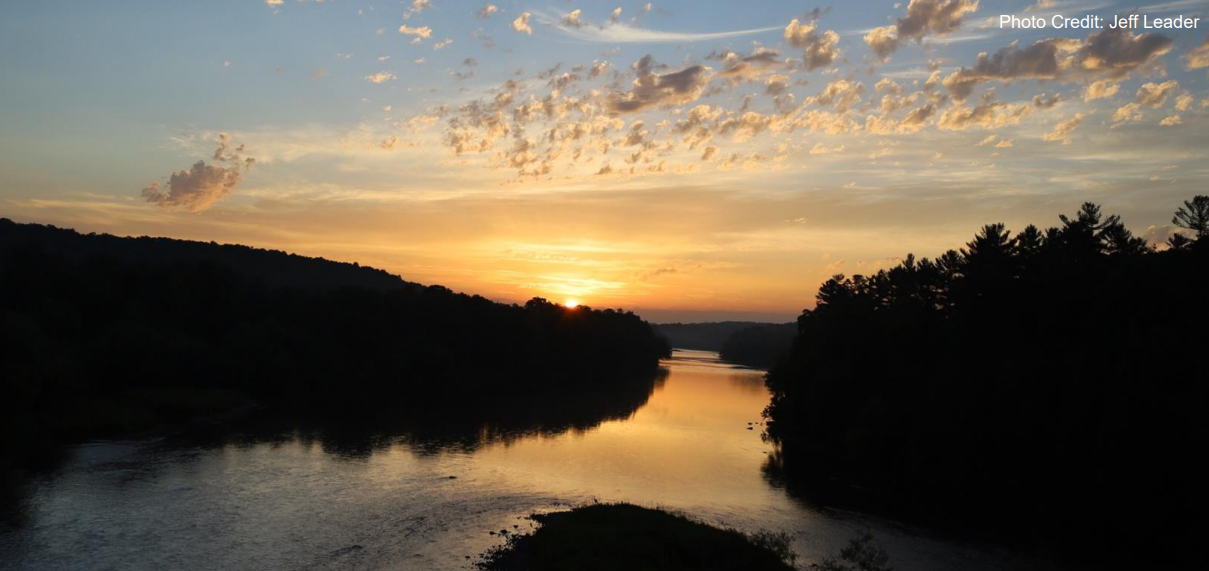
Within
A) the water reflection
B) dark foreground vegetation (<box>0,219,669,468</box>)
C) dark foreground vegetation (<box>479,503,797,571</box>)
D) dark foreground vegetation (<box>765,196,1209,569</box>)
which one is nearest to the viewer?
dark foreground vegetation (<box>479,503,797,571</box>)

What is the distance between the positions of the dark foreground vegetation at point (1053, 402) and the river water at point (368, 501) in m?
8.07

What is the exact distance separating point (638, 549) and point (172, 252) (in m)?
164

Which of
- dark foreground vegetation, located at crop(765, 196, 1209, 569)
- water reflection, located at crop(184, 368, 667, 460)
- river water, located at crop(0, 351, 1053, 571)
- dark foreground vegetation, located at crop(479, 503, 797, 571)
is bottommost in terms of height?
water reflection, located at crop(184, 368, 667, 460)

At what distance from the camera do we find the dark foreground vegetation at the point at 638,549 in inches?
1280

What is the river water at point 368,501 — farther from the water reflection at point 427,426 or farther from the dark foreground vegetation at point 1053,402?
the dark foreground vegetation at point 1053,402

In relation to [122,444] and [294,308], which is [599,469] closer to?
[122,444]

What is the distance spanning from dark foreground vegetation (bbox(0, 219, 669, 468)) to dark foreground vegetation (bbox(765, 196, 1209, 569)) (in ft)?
Answer: 168

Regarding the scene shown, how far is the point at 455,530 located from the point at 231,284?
82.4 m

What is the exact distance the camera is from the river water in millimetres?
33281

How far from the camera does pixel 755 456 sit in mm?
67312

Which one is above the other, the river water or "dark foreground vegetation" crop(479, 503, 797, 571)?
"dark foreground vegetation" crop(479, 503, 797, 571)

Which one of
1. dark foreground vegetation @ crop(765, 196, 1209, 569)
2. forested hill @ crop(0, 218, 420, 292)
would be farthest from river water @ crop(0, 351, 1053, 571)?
forested hill @ crop(0, 218, 420, 292)

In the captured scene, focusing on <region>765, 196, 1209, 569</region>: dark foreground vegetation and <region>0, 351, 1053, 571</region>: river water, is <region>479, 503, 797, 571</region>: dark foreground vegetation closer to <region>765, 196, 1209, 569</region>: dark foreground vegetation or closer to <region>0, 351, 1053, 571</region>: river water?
<region>0, 351, 1053, 571</region>: river water

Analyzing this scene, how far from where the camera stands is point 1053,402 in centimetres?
4884
